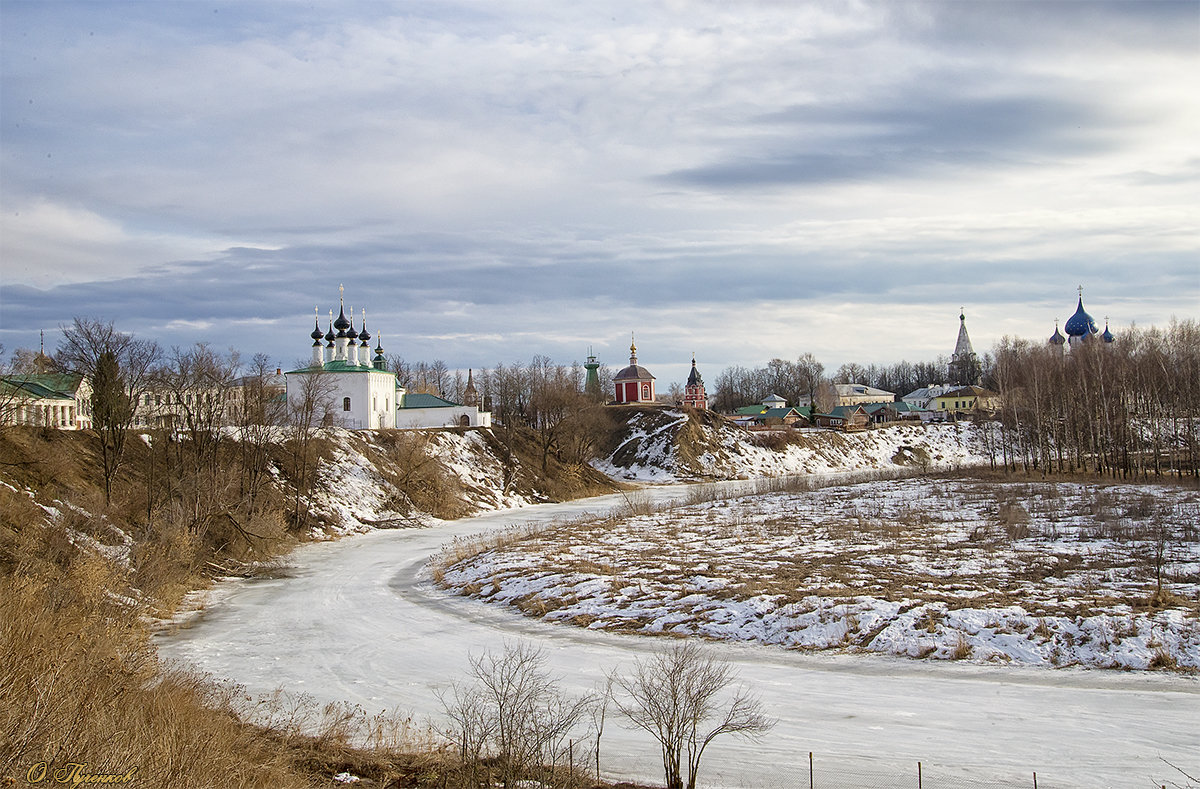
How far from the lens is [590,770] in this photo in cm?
1196

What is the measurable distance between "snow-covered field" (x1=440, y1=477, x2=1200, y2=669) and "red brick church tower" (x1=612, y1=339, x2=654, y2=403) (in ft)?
197

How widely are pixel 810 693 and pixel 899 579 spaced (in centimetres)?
842

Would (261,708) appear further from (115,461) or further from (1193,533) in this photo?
(1193,533)

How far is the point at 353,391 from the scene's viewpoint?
191 ft

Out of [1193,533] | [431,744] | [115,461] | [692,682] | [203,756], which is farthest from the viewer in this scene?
[115,461]

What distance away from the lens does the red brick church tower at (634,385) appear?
99625 millimetres

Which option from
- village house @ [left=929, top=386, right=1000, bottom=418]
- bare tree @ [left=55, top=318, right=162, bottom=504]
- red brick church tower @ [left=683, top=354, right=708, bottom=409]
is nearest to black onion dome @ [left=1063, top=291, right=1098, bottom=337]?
village house @ [left=929, top=386, right=1000, bottom=418]

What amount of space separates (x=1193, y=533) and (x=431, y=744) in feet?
85.2

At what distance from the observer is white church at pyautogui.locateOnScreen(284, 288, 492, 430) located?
56625mm

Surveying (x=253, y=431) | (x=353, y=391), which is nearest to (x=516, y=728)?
(x=253, y=431)

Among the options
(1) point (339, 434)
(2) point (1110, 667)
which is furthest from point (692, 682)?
(1) point (339, 434)

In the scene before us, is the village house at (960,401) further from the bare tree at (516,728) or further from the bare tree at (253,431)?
the bare tree at (516,728)

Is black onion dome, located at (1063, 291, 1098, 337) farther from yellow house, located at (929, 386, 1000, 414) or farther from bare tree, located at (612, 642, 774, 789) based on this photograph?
bare tree, located at (612, 642, 774, 789)

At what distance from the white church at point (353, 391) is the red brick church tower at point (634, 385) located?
35.5m
